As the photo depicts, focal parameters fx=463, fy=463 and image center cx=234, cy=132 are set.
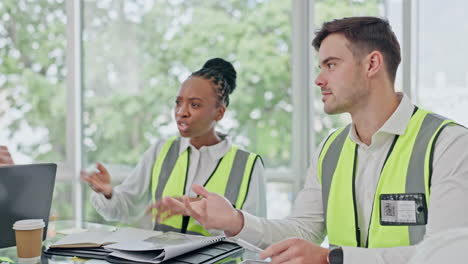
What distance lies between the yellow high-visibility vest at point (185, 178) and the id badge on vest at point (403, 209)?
0.75 m

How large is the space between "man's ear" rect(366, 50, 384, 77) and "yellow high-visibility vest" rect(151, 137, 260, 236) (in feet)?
2.55

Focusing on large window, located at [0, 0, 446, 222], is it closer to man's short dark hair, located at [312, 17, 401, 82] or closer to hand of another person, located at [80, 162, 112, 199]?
man's short dark hair, located at [312, 17, 401, 82]

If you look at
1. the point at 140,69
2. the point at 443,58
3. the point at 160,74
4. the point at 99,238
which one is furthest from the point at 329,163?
the point at 140,69

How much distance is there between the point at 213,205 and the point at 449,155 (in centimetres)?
75

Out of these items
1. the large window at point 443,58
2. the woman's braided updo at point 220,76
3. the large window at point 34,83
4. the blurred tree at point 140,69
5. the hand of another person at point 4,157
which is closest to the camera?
the hand of another person at point 4,157

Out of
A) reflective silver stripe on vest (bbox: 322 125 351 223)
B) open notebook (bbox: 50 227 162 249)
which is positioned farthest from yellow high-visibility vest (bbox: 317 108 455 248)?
open notebook (bbox: 50 227 162 249)

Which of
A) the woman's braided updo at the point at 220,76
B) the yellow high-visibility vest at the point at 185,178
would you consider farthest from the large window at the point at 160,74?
the yellow high-visibility vest at the point at 185,178

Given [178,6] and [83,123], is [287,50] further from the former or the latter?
[83,123]

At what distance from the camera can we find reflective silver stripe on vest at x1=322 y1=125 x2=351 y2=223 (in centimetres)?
170

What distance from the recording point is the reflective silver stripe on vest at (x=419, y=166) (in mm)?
1433

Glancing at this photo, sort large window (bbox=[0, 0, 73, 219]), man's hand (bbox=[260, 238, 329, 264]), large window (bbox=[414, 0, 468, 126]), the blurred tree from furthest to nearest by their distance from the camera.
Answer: large window (bbox=[0, 0, 73, 219]) < the blurred tree < large window (bbox=[414, 0, 468, 126]) < man's hand (bbox=[260, 238, 329, 264])

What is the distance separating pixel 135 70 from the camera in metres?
3.25

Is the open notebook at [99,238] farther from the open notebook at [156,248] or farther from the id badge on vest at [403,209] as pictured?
the id badge on vest at [403,209]

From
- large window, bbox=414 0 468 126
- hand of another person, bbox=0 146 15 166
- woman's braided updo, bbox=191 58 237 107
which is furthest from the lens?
large window, bbox=414 0 468 126
